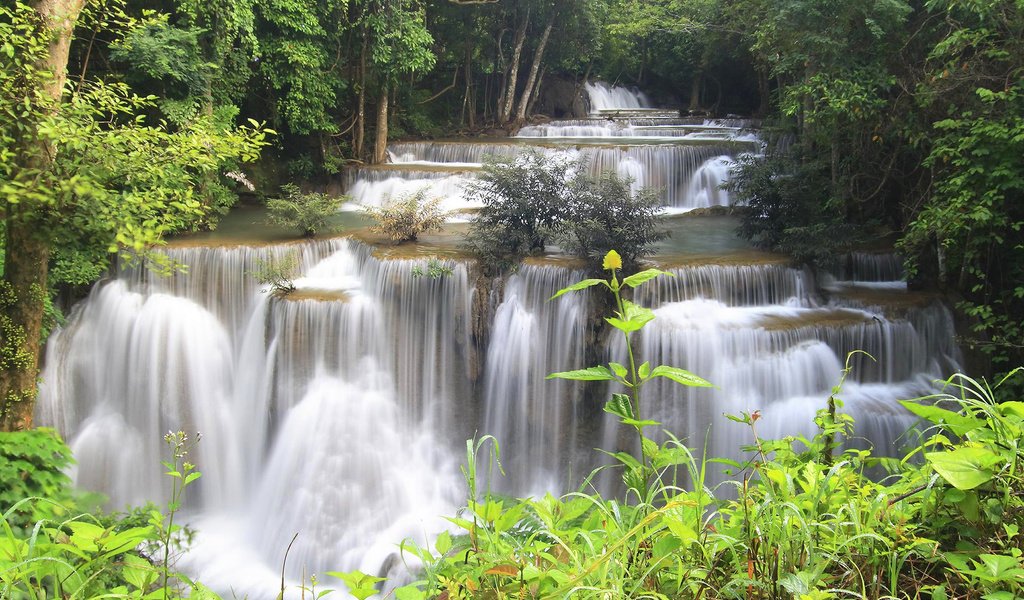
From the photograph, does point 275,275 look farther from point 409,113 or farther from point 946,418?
point 409,113

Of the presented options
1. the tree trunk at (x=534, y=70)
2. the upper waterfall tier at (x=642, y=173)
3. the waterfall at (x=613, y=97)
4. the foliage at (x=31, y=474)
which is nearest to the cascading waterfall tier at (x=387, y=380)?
the foliage at (x=31, y=474)

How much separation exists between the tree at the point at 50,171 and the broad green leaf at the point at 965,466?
16.9 feet

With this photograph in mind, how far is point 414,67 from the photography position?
1505 cm

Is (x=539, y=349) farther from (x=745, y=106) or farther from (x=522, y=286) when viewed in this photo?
(x=745, y=106)

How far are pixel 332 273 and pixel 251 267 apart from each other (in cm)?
117

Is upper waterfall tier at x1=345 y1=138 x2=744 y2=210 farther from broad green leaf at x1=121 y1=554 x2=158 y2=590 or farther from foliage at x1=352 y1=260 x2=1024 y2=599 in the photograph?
foliage at x1=352 y1=260 x2=1024 y2=599

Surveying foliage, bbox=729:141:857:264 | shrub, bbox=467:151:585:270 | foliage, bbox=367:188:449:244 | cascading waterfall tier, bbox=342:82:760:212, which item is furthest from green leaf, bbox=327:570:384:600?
cascading waterfall tier, bbox=342:82:760:212

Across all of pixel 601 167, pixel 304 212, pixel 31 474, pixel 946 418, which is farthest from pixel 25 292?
pixel 601 167

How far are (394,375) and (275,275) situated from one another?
212cm

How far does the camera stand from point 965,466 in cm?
167

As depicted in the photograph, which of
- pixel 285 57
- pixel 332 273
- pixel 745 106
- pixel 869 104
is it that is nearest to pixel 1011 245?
pixel 869 104

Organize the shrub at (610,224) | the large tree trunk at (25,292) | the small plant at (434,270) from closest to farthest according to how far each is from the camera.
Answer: the large tree trunk at (25,292)
the shrub at (610,224)
the small plant at (434,270)

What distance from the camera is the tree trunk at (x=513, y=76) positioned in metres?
19.8

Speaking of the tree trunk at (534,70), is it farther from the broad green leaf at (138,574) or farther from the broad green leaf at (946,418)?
the broad green leaf at (138,574)
